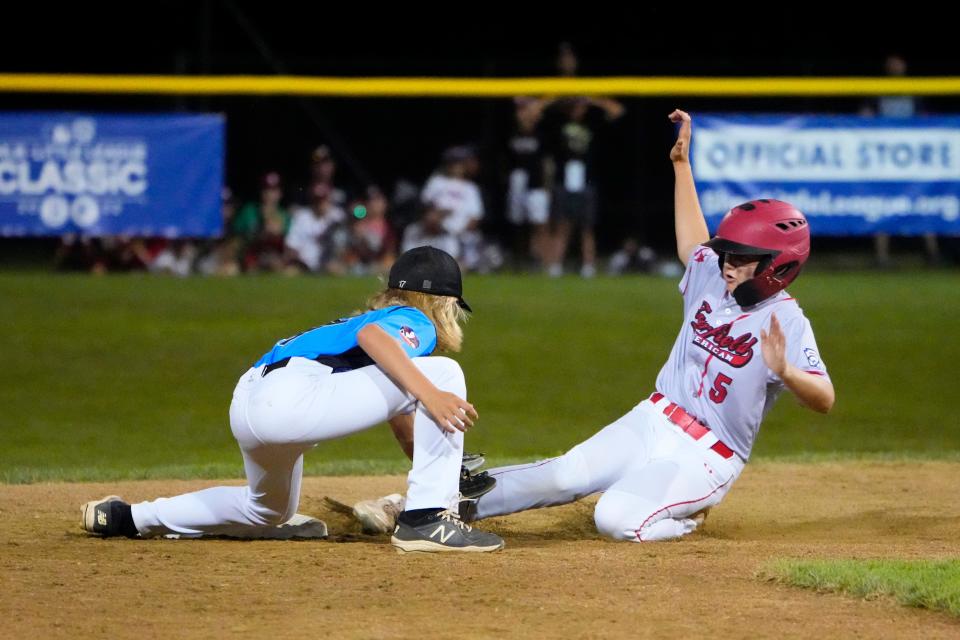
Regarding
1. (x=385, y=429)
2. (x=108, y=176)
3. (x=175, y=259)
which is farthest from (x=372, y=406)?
(x=175, y=259)

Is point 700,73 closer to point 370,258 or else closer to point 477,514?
point 370,258

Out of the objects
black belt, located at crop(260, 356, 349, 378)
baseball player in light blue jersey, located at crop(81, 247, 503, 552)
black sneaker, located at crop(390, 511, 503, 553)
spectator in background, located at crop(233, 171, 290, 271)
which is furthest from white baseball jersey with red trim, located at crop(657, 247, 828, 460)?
spectator in background, located at crop(233, 171, 290, 271)

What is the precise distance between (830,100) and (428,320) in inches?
589

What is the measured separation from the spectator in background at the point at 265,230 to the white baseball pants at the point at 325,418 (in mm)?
10954

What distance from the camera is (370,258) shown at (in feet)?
51.9

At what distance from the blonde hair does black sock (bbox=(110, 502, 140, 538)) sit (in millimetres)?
1185

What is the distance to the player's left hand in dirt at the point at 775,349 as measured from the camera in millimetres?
Result: 4523

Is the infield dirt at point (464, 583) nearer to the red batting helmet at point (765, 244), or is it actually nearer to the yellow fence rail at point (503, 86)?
the red batting helmet at point (765, 244)

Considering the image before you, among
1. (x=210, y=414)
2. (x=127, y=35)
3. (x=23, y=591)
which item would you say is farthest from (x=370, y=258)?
(x=23, y=591)

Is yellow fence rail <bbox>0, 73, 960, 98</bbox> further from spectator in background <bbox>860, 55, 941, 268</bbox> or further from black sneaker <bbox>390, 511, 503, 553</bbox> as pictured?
black sneaker <bbox>390, 511, 503, 553</bbox>

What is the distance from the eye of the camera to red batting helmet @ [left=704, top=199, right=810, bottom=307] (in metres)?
5.09

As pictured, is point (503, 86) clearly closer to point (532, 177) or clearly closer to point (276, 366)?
point (532, 177)

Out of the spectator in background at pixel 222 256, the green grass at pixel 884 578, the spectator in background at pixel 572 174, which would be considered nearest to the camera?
the green grass at pixel 884 578

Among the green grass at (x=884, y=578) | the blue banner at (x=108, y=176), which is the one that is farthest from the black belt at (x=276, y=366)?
the blue banner at (x=108, y=176)
